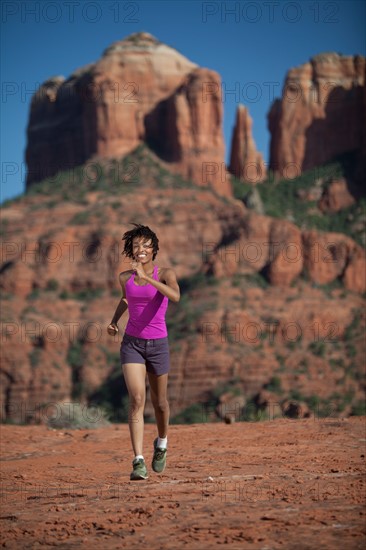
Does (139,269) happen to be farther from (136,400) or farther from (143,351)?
(136,400)

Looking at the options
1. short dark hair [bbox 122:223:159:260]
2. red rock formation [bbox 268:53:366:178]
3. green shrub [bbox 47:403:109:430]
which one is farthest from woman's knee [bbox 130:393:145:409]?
red rock formation [bbox 268:53:366:178]

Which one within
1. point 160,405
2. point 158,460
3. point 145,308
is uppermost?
point 145,308

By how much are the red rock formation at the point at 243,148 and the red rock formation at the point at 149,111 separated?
15971mm

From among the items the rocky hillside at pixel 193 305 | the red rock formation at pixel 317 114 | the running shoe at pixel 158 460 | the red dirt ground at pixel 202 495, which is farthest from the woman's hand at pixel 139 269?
the red rock formation at pixel 317 114

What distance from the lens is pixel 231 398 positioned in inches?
2197

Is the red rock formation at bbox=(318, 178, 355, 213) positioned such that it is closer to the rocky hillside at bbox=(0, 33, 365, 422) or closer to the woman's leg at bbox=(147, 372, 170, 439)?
the rocky hillside at bbox=(0, 33, 365, 422)

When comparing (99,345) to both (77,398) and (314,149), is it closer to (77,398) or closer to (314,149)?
(77,398)

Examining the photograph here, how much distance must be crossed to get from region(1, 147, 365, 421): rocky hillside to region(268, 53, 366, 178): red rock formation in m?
30.3

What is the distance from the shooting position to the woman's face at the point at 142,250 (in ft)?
29.2

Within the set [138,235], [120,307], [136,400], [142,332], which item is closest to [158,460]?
[136,400]

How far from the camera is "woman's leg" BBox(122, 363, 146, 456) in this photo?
868cm

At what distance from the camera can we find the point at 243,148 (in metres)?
108

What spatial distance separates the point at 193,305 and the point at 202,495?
187 ft

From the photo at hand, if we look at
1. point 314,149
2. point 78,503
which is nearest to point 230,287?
point 314,149
